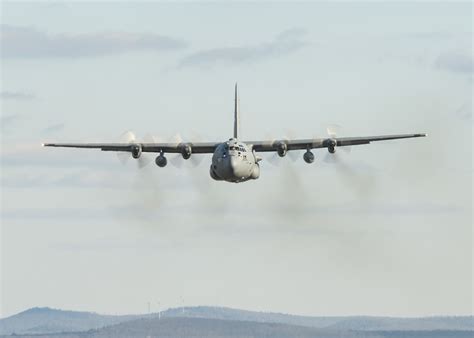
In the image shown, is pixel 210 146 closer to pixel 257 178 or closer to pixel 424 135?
pixel 257 178

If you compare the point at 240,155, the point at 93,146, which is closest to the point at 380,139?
the point at 240,155

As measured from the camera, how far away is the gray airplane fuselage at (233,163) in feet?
399

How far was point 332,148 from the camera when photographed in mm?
128500

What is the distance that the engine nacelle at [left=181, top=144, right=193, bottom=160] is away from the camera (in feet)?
427

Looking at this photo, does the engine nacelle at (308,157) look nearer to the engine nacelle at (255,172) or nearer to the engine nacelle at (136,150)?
the engine nacelle at (255,172)

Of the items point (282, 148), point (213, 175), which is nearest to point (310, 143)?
point (282, 148)

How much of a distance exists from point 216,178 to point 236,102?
21.7 meters

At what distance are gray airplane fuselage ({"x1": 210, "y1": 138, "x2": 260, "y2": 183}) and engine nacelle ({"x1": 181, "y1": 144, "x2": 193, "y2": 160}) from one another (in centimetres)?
621

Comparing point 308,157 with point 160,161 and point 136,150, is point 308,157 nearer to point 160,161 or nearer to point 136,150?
point 160,161

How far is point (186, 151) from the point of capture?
130m

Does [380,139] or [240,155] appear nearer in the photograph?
[240,155]

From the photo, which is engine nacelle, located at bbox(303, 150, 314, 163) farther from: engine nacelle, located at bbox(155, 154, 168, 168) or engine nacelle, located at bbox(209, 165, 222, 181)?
engine nacelle, located at bbox(155, 154, 168, 168)

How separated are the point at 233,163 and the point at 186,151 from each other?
32.5 feet

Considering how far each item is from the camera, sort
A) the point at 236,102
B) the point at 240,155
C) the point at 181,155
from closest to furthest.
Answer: the point at 240,155, the point at 181,155, the point at 236,102
